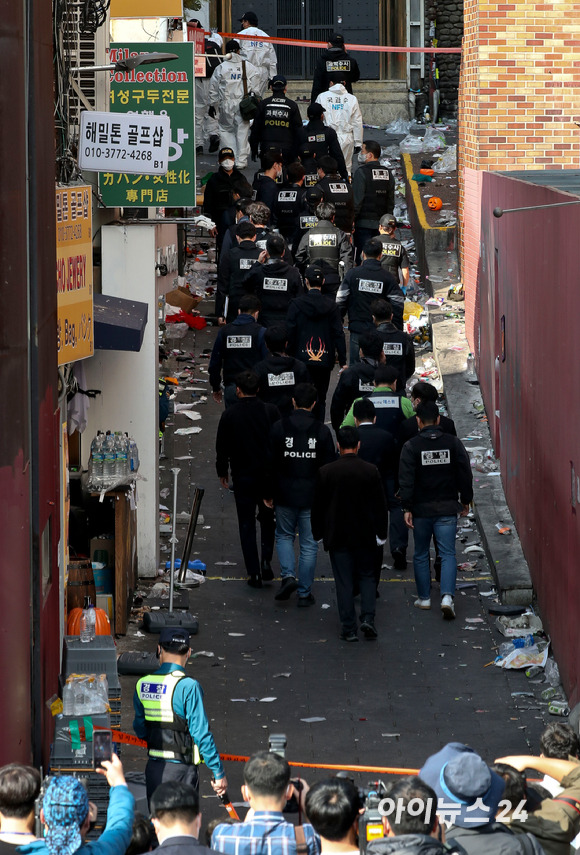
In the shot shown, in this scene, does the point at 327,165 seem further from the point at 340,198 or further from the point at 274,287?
the point at 274,287

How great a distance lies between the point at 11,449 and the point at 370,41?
79.8 ft

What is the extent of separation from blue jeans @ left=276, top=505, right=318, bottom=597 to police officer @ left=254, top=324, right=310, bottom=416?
1.32m

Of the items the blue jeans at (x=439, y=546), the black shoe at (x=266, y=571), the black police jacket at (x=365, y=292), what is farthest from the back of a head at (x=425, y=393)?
the black police jacket at (x=365, y=292)

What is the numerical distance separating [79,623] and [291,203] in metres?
9.75

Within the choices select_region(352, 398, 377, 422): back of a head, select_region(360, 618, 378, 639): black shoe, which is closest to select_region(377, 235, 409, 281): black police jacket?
select_region(352, 398, 377, 422): back of a head

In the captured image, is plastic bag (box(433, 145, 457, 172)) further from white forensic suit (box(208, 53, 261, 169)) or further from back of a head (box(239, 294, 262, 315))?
back of a head (box(239, 294, 262, 315))

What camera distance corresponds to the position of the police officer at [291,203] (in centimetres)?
1845

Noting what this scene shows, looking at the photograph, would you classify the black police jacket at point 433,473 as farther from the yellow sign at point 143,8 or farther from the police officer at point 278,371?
the yellow sign at point 143,8

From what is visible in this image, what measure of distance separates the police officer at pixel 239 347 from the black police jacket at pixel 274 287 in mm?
1006

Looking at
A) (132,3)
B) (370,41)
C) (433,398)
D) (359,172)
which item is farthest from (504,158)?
(370,41)

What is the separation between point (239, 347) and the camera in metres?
13.5

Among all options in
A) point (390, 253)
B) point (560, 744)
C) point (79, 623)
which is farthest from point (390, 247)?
point (560, 744)

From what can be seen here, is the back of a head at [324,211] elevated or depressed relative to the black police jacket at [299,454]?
elevated

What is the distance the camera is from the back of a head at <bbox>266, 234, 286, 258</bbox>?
→ 14492 millimetres
